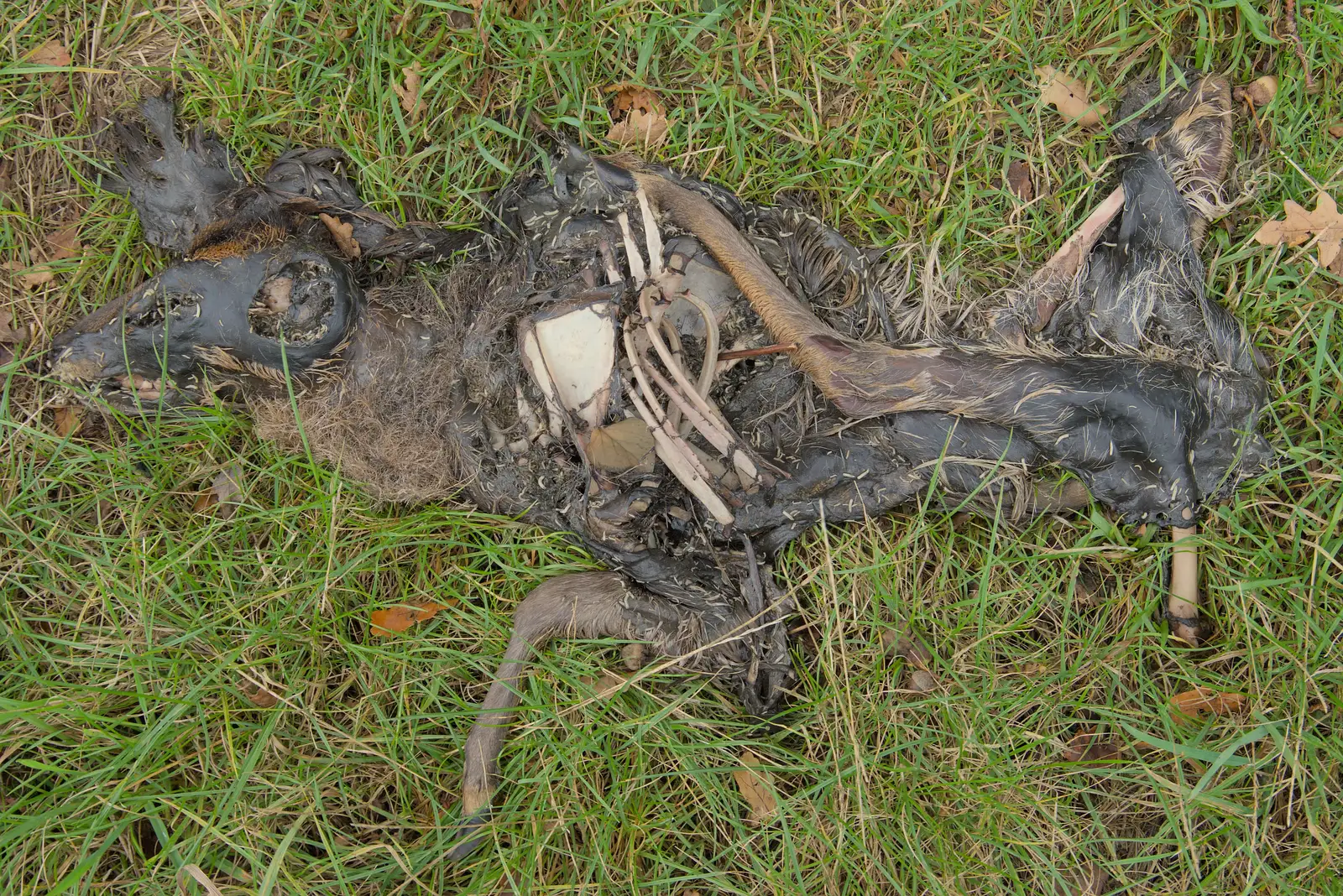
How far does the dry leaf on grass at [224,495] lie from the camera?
310 centimetres

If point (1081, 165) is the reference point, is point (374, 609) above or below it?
below

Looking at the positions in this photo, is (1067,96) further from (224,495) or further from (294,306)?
(224,495)

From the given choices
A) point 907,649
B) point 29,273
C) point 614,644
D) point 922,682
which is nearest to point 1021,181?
point 907,649

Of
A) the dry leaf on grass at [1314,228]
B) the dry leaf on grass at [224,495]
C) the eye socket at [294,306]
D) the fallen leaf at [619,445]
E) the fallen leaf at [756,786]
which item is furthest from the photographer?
the dry leaf on grass at [224,495]

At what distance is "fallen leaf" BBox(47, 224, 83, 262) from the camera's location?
3293mm

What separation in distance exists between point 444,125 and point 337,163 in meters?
0.46

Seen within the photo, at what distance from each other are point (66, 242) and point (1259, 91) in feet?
15.5

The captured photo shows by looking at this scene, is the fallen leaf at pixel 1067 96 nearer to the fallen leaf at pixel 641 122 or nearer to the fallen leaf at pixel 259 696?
→ the fallen leaf at pixel 641 122

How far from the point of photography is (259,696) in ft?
9.78

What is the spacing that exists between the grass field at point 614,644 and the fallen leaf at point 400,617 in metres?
0.04

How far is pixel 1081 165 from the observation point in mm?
3119

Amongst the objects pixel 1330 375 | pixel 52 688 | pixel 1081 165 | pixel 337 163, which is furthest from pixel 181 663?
pixel 1330 375

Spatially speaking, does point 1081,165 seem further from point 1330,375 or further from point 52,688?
point 52,688

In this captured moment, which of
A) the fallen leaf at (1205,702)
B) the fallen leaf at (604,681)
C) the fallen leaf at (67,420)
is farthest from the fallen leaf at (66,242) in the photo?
the fallen leaf at (1205,702)
